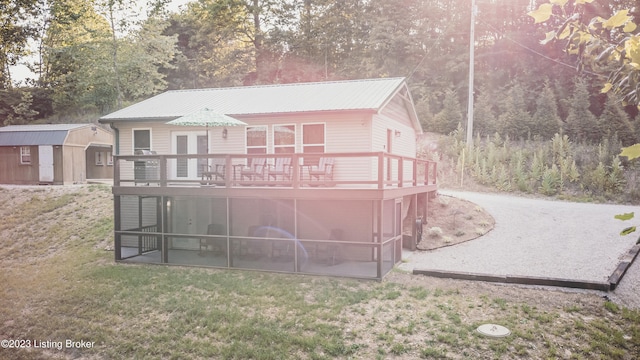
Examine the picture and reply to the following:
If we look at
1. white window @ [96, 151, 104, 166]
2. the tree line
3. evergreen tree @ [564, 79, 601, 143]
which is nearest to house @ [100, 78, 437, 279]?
evergreen tree @ [564, 79, 601, 143]

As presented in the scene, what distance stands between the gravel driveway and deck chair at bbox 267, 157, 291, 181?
4029mm

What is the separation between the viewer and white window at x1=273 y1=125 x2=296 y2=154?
46.3 feet

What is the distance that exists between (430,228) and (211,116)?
8.17 meters

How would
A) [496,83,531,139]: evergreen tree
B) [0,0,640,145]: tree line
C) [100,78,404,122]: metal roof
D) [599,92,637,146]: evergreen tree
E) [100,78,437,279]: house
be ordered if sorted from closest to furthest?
[100,78,437,279]: house < [100,78,404,122]: metal roof < [599,92,637,146]: evergreen tree < [496,83,531,139]: evergreen tree < [0,0,640,145]: tree line

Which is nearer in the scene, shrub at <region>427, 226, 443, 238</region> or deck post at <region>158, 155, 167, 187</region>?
deck post at <region>158, 155, 167, 187</region>

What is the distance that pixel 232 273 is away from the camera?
11859mm

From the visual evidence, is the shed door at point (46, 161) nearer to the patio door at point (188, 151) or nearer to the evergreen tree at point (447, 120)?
the patio door at point (188, 151)

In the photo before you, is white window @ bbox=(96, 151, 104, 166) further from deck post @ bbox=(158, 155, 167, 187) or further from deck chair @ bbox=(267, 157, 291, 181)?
deck chair @ bbox=(267, 157, 291, 181)

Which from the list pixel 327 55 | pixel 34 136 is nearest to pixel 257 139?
pixel 34 136

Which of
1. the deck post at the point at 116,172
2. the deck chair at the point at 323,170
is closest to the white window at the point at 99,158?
the deck post at the point at 116,172

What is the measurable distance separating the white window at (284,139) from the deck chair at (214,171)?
1740mm

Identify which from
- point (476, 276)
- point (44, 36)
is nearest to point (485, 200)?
point (476, 276)

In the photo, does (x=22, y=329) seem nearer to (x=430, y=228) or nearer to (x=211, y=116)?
(x=211, y=116)

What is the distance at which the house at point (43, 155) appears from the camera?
2392 cm
